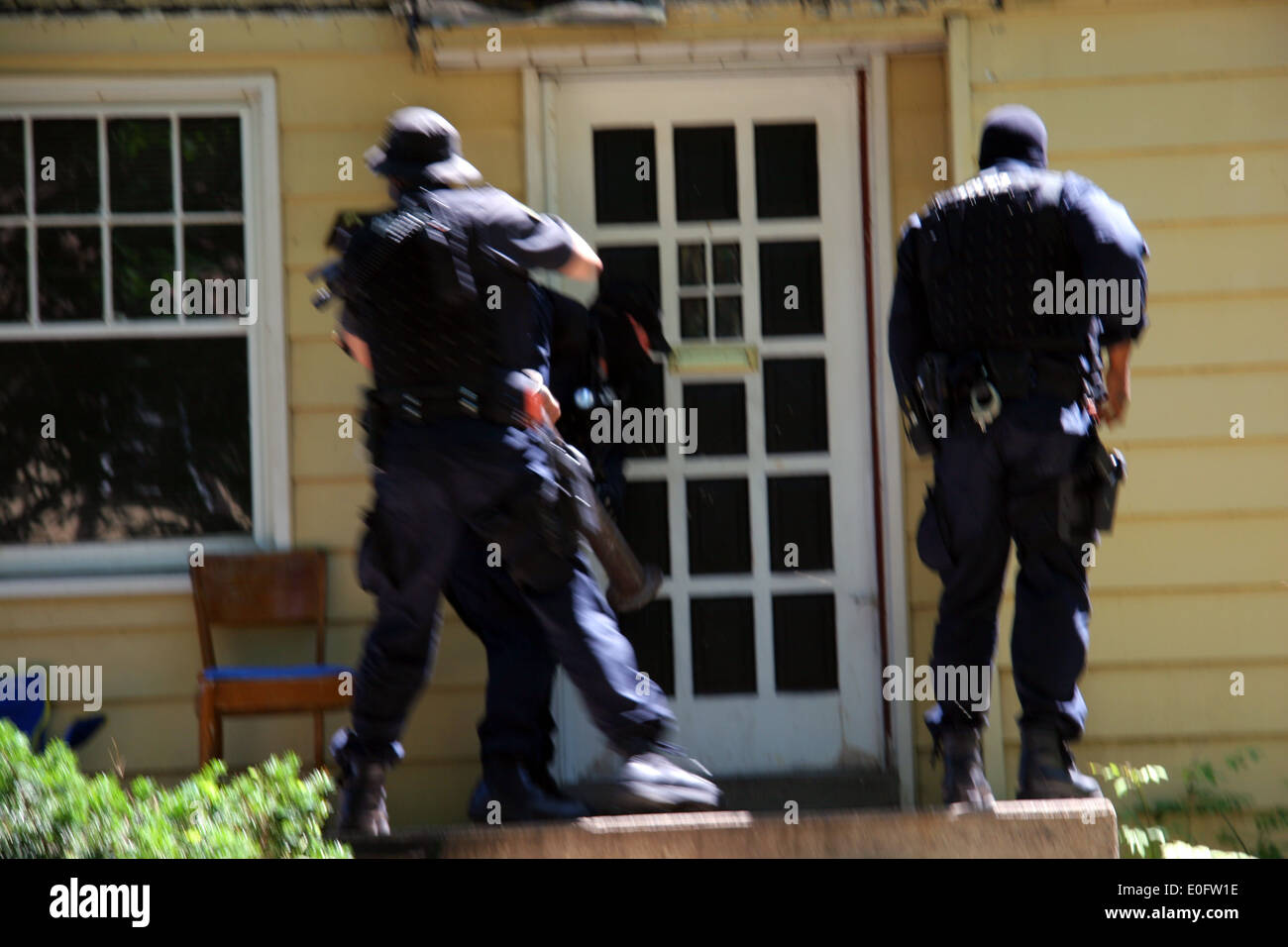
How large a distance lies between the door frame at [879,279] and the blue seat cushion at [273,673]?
5.96 feet

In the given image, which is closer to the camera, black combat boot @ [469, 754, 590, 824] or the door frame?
black combat boot @ [469, 754, 590, 824]

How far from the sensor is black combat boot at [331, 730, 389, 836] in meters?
4.00

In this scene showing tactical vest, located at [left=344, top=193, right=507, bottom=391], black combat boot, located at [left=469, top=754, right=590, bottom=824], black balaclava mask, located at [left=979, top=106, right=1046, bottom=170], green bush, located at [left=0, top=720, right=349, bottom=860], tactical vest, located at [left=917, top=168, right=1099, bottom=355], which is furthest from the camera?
black combat boot, located at [left=469, top=754, right=590, bottom=824]

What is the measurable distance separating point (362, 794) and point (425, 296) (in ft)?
4.28

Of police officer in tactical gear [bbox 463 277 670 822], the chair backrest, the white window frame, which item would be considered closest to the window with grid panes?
the white window frame

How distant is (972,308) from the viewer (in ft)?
13.1

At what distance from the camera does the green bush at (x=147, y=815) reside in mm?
3490

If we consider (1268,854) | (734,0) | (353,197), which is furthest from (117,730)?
(1268,854)

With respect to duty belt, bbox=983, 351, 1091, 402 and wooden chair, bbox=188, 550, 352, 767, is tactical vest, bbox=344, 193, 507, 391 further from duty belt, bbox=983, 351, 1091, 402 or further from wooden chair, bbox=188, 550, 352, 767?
wooden chair, bbox=188, 550, 352, 767

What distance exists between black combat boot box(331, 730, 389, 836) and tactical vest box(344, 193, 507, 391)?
0.98 m

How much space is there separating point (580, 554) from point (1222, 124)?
9.74 feet

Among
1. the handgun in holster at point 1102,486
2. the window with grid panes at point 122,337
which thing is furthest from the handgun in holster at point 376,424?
the handgun in holster at point 1102,486
